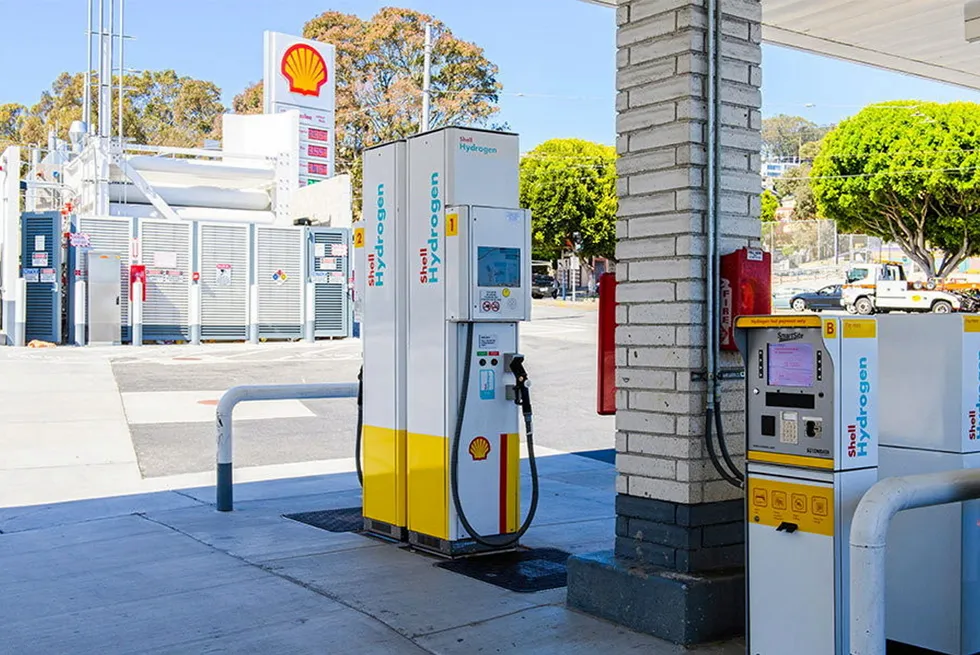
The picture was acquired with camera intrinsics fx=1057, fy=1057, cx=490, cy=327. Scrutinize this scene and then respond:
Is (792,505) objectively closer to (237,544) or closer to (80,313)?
(237,544)

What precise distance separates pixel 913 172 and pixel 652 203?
4529 centimetres

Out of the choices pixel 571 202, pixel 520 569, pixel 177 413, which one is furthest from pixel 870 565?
pixel 571 202

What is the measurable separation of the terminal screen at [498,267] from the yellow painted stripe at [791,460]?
2.57 m

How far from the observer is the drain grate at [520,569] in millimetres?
5996

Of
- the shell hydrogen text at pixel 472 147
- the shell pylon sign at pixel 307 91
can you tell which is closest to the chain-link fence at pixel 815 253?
the shell pylon sign at pixel 307 91

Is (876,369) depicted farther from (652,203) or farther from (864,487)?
(652,203)

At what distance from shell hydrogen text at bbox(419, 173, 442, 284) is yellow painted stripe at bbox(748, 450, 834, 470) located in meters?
2.77

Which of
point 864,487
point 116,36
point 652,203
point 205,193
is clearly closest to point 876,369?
point 864,487

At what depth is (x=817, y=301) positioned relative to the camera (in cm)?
4416

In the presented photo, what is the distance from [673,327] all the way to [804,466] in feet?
3.73

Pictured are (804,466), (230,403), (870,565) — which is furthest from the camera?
(230,403)

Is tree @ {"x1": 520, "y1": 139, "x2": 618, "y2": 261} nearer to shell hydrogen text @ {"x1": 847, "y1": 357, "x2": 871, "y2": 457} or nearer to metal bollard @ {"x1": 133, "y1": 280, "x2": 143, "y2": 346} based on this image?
metal bollard @ {"x1": 133, "y1": 280, "x2": 143, "y2": 346}

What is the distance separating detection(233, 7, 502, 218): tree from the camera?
48.7 meters

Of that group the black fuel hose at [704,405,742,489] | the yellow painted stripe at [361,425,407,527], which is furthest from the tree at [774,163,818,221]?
the black fuel hose at [704,405,742,489]
